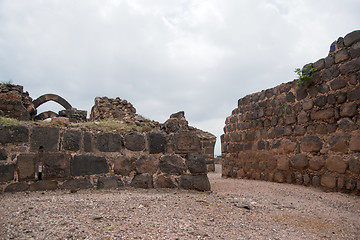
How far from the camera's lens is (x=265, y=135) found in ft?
20.3

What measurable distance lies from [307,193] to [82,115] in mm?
13362

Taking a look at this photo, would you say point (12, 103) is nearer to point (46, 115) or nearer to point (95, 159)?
point (46, 115)

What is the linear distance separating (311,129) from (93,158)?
4000 mm

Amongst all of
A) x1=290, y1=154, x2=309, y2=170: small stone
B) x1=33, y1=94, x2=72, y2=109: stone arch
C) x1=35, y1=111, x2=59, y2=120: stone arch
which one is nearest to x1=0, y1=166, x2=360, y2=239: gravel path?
x1=290, y1=154, x2=309, y2=170: small stone

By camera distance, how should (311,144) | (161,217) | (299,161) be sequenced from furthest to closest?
(299,161)
(311,144)
(161,217)

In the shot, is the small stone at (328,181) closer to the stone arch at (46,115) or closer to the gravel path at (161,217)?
the gravel path at (161,217)

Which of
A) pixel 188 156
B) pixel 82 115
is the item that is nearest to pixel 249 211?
pixel 188 156

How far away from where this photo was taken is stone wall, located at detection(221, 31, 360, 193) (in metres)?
4.19

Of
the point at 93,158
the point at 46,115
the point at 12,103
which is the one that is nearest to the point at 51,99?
the point at 46,115

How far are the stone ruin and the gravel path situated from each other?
198 millimetres

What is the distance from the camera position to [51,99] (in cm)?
1538

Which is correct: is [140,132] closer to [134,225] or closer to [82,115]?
[134,225]

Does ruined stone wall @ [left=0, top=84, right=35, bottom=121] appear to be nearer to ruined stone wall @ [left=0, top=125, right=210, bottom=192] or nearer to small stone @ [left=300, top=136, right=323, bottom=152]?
ruined stone wall @ [left=0, top=125, right=210, bottom=192]

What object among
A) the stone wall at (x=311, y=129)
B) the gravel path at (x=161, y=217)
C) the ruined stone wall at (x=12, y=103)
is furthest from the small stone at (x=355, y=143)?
the ruined stone wall at (x=12, y=103)
